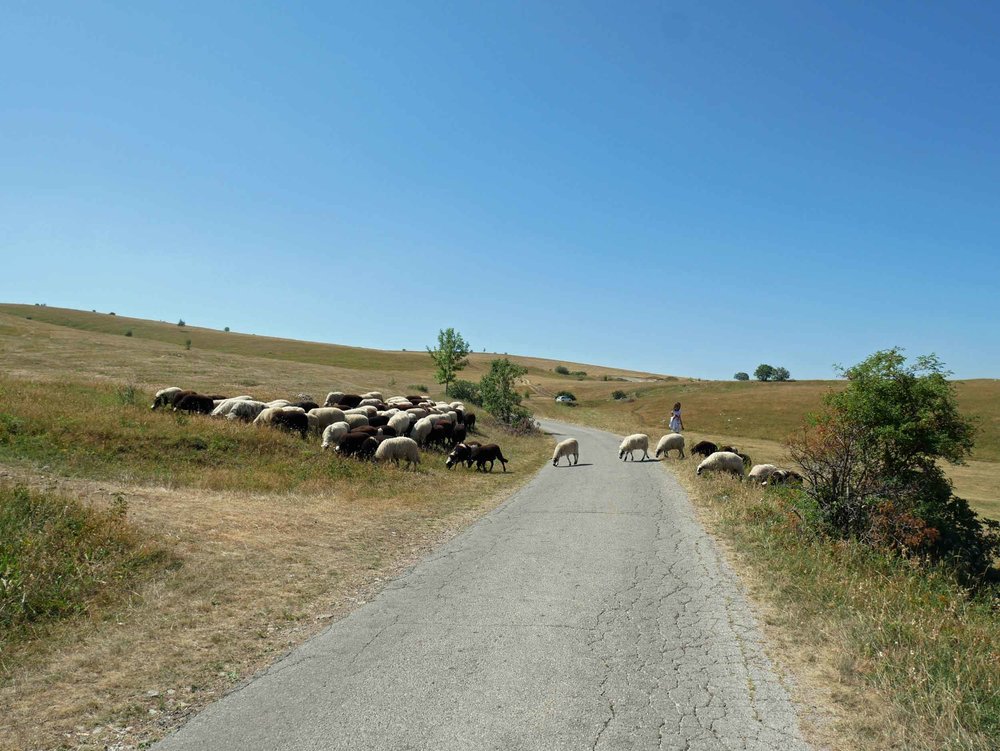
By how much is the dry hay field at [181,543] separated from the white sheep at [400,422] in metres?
1.91

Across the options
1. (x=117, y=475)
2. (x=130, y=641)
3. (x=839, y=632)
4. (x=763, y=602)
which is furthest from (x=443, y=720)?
(x=117, y=475)

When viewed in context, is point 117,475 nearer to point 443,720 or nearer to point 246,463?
point 246,463

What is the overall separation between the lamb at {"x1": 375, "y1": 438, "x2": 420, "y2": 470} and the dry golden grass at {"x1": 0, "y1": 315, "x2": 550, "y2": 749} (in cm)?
83

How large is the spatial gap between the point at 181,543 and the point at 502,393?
39.3 meters

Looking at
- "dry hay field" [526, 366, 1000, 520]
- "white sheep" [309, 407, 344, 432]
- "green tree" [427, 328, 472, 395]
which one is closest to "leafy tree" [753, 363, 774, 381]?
"dry hay field" [526, 366, 1000, 520]

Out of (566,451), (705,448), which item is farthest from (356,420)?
(705,448)

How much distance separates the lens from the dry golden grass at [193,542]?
528 centimetres

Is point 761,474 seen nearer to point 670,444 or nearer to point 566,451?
point 670,444

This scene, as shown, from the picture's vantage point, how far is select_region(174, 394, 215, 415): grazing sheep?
23547 mm

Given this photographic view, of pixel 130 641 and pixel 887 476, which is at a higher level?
pixel 887 476

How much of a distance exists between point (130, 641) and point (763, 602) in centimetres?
777

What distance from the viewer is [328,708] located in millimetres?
5027

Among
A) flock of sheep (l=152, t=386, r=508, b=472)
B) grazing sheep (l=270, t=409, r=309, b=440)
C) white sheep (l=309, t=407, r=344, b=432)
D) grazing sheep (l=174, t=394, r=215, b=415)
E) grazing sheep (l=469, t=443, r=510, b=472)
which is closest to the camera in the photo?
flock of sheep (l=152, t=386, r=508, b=472)

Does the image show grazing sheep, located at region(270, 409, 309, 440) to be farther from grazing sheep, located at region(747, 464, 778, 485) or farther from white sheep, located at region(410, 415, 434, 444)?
grazing sheep, located at region(747, 464, 778, 485)
